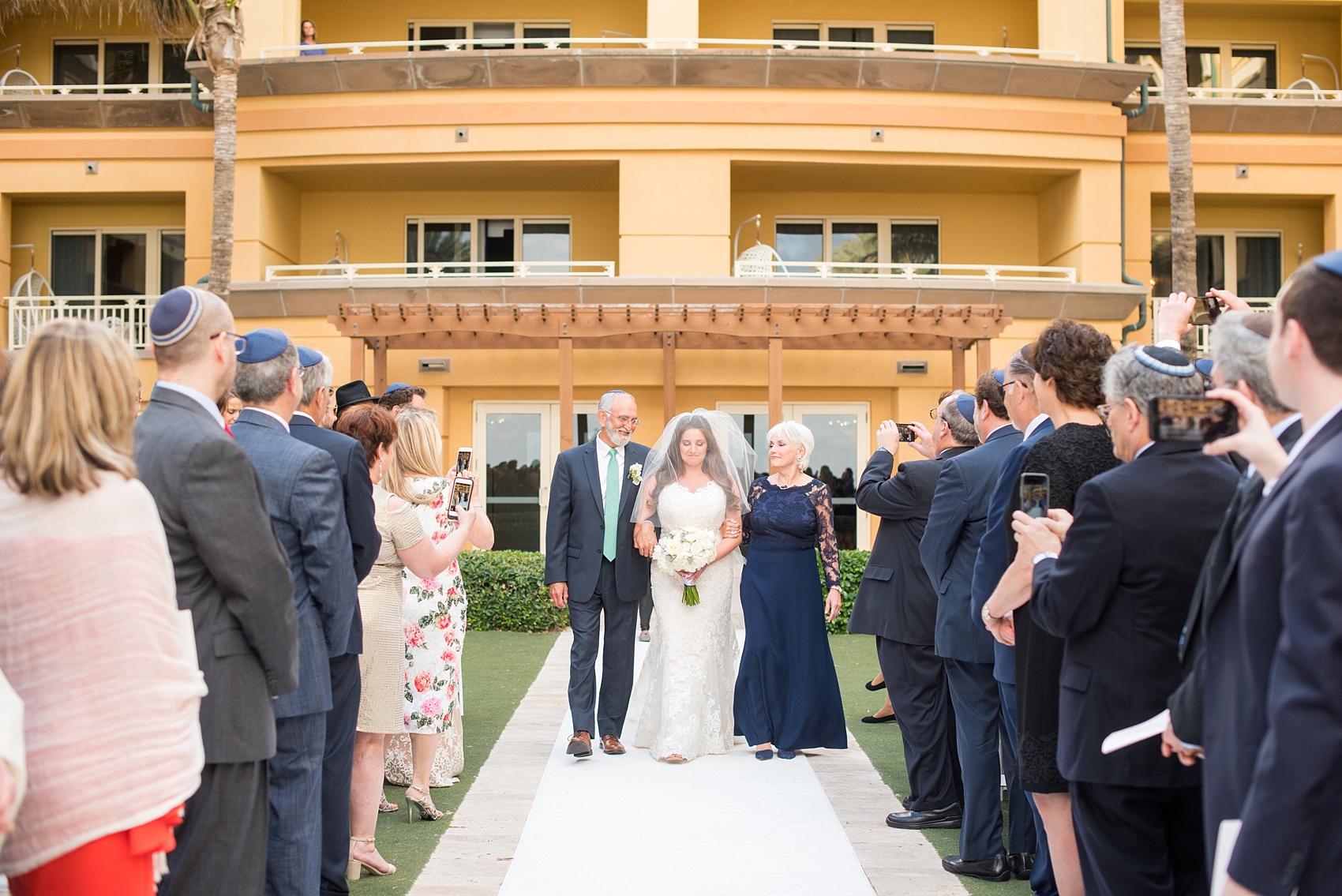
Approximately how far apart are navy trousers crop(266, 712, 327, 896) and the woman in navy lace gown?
155 inches

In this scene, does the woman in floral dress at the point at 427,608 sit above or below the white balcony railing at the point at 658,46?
below

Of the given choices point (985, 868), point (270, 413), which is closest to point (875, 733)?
point (985, 868)

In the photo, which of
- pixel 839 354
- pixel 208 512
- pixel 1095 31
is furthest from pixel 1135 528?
pixel 1095 31

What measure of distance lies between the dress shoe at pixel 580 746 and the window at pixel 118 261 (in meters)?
15.8

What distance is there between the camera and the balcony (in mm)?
17750

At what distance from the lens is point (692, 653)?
7.89 m

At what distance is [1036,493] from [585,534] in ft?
15.3

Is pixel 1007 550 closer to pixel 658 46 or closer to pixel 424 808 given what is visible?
pixel 424 808

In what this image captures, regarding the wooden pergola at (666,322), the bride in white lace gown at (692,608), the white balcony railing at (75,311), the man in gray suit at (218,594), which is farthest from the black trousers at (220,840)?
the white balcony railing at (75,311)

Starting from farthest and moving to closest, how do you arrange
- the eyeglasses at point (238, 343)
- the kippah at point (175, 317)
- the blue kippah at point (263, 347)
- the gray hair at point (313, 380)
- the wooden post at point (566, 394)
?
the wooden post at point (566, 394) → the gray hair at point (313, 380) → the blue kippah at point (263, 347) → the eyeglasses at point (238, 343) → the kippah at point (175, 317)

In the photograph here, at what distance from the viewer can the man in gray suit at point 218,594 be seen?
323 cm

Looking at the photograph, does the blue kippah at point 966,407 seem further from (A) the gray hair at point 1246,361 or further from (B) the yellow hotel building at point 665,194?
(B) the yellow hotel building at point 665,194

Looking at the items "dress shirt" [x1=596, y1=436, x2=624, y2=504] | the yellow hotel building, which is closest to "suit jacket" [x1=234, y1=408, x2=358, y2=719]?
"dress shirt" [x1=596, y1=436, x2=624, y2=504]

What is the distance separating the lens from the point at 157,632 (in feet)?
9.39
